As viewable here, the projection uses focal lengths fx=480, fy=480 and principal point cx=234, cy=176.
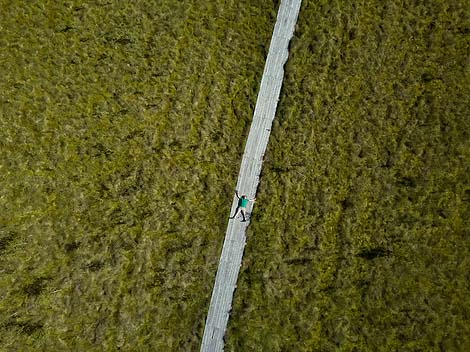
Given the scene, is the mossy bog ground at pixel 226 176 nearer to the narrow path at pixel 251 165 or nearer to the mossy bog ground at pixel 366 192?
the mossy bog ground at pixel 366 192

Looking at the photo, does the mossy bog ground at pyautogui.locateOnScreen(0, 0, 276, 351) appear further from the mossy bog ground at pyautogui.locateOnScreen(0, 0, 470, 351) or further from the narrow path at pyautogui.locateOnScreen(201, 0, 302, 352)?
the narrow path at pyautogui.locateOnScreen(201, 0, 302, 352)

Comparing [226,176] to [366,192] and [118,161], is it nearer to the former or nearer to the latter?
[118,161]

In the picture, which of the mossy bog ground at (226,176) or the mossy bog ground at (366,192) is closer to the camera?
the mossy bog ground at (226,176)

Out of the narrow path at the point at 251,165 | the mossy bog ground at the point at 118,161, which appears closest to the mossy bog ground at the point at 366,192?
the narrow path at the point at 251,165

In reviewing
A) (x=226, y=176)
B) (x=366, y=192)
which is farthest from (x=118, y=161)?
(x=366, y=192)

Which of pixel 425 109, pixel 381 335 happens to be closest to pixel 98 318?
pixel 381 335

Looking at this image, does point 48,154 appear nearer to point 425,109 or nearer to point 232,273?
point 232,273
